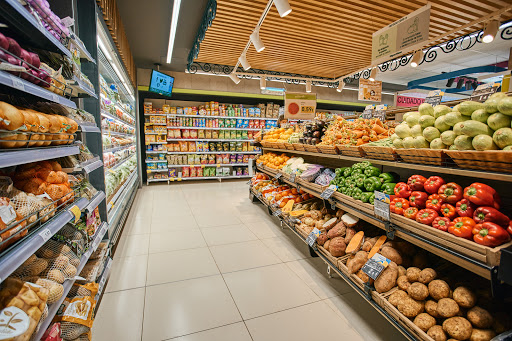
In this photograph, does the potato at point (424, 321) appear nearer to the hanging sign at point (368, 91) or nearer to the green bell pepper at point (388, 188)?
the green bell pepper at point (388, 188)

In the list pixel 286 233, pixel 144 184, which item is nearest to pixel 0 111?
pixel 286 233

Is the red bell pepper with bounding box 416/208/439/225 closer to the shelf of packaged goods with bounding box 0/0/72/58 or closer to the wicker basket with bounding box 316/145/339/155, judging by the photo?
the wicker basket with bounding box 316/145/339/155

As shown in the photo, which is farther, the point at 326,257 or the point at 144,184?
the point at 144,184

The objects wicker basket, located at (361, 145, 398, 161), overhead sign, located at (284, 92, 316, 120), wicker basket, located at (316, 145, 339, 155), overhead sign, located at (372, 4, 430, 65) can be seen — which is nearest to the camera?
wicker basket, located at (361, 145, 398, 161)

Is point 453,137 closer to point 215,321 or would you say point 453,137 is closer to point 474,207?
point 474,207

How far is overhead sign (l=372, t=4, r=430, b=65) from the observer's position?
9.36 feet

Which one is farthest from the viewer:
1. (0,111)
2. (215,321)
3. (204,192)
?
(204,192)

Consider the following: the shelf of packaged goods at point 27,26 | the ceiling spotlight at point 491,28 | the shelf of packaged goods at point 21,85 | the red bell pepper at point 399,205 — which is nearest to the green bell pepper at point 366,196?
the red bell pepper at point 399,205

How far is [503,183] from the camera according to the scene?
175 cm

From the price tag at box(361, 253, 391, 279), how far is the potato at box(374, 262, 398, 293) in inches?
1.5

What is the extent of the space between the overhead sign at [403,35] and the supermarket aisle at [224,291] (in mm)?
2818

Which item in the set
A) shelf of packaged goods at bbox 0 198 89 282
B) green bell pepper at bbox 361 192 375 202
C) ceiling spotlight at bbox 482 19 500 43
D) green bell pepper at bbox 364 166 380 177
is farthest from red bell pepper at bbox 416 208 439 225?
ceiling spotlight at bbox 482 19 500 43

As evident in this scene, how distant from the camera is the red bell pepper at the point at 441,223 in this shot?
1.47 meters

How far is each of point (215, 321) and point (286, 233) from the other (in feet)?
6.57
